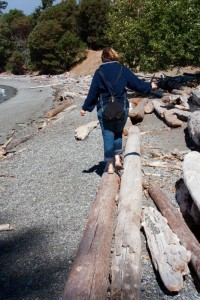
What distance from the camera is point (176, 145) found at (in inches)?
391

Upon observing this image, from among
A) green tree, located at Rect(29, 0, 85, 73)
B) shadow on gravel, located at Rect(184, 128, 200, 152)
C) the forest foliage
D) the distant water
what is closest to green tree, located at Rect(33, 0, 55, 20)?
the forest foliage

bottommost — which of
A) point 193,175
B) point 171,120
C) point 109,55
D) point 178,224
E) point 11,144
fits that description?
point 11,144

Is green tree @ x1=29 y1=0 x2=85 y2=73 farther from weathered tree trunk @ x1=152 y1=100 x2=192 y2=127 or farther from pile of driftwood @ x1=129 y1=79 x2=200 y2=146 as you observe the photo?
weathered tree trunk @ x1=152 y1=100 x2=192 y2=127

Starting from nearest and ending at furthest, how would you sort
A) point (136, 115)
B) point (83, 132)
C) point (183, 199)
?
point (183, 199), point (83, 132), point (136, 115)

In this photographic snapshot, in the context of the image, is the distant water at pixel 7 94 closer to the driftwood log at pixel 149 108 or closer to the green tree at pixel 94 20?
the green tree at pixel 94 20

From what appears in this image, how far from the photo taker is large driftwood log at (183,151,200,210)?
16.0 feet

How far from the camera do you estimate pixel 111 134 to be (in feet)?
21.2

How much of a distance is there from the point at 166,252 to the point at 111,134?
2800 mm

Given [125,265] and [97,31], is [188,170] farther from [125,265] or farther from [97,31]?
[97,31]

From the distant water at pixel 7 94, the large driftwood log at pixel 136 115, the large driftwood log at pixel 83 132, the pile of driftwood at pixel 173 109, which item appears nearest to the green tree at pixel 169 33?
the pile of driftwood at pixel 173 109

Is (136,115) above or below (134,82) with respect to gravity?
below

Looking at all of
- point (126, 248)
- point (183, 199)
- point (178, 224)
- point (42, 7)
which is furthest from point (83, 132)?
point (42, 7)

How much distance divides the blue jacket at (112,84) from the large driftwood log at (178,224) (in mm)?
1617

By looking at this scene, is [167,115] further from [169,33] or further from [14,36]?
[14,36]
